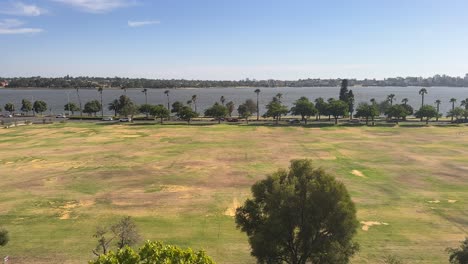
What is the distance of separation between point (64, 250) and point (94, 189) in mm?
20649

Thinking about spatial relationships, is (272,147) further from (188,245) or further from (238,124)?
(188,245)

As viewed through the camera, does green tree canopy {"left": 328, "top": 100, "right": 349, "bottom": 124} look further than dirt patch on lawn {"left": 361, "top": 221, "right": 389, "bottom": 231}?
Yes

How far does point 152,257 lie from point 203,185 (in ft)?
131

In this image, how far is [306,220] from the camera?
28578 mm

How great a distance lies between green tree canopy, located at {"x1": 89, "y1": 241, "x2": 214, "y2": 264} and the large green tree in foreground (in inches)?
348

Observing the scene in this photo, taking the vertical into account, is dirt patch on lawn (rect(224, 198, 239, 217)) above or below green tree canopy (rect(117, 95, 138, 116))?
below

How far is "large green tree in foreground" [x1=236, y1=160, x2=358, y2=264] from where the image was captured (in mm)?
28078

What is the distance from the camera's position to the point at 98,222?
45.2 metres

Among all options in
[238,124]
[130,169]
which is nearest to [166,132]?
[238,124]

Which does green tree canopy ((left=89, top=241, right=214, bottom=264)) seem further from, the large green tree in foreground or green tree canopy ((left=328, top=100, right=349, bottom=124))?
green tree canopy ((left=328, top=100, right=349, bottom=124))

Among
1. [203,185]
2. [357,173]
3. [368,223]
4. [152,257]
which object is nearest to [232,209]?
[203,185]

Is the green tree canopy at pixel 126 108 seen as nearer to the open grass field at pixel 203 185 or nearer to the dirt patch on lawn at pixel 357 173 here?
the open grass field at pixel 203 185

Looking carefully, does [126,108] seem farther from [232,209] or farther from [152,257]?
[152,257]

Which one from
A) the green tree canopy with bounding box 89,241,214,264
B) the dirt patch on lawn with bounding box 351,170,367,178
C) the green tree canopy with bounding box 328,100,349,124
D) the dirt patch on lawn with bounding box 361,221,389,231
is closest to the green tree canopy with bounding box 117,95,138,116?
the green tree canopy with bounding box 328,100,349,124
